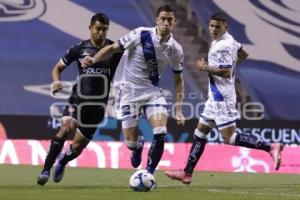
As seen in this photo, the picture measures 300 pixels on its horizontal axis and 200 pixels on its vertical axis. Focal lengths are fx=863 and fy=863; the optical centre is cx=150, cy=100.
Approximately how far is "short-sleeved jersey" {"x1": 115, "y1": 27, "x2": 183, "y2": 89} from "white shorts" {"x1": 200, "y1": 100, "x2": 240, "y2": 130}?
79cm

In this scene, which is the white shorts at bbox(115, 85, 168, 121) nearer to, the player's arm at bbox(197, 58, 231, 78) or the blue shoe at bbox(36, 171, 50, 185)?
the player's arm at bbox(197, 58, 231, 78)

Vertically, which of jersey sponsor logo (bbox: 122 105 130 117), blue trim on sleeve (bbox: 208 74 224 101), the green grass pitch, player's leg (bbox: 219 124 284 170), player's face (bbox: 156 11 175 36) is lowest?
the green grass pitch

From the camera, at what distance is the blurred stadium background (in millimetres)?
17031

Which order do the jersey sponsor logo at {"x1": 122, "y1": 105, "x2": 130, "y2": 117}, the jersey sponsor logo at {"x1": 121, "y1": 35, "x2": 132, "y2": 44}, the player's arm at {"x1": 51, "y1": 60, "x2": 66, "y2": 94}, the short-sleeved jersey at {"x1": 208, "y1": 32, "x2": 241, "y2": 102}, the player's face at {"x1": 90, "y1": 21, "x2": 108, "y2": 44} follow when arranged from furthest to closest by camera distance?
the short-sleeved jersey at {"x1": 208, "y1": 32, "x2": 241, "y2": 102} < the player's face at {"x1": 90, "y1": 21, "x2": 108, "y2": 44} < the jersey sponsor logo at {"x1": 122, "y1": 105, "x2": 130, "y2": 117} < the player's arm at {"x1": 51, "y1": 60, "x2": 66, "y2": 94} < the jersey sponsor logo at {"x1": 121, "y1": 35, "x2": 132, "y2": 44}

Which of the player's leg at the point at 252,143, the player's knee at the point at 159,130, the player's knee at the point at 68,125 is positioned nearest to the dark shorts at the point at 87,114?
the player's knee at the point at 68,125

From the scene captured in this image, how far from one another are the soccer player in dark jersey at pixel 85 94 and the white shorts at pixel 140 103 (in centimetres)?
50

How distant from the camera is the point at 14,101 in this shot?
1752 cm

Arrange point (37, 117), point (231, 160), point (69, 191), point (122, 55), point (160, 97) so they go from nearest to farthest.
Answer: point (69, 191)
point (160, 97)
point (122, 55)
point (231, 160)
point (37, 117)

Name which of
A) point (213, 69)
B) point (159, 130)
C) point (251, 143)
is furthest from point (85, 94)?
point (251, 143)

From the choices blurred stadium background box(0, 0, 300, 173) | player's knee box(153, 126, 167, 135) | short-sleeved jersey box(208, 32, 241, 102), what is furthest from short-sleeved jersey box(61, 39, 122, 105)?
blurred stadium background box(0, 0, 300, 173)

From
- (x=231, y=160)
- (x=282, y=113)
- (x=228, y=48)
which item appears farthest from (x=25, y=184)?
(x=282, y=113)

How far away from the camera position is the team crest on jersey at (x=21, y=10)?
17.6m

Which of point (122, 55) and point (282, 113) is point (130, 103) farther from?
point (282, 113)

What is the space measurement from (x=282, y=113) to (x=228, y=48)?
740 cm
